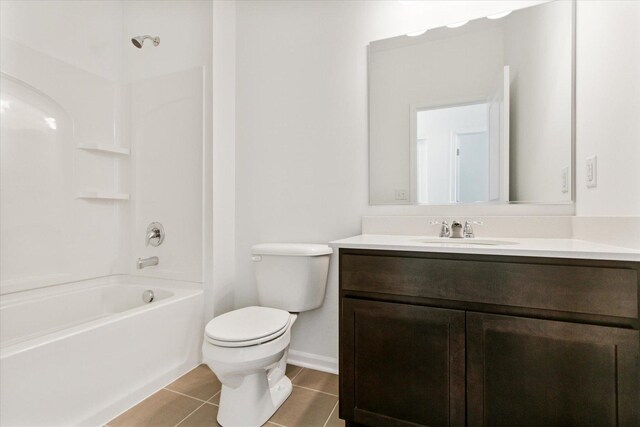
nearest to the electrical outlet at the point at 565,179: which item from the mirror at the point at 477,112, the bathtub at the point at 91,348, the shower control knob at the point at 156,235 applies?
the mirror at the point at 477,112

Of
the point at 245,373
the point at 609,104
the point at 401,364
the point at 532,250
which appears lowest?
the point at 245,373

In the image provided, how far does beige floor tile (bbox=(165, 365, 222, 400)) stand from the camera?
1621mm

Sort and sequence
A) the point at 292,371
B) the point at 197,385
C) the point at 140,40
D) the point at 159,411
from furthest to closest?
the point at 140,40 < the point at 292,371 < the point at 197,385 < the point at 159,411

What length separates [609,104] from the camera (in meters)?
1.16

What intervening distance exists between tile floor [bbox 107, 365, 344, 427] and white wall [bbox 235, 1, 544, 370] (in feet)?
0.83

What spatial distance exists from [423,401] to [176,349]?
1402 millimetres

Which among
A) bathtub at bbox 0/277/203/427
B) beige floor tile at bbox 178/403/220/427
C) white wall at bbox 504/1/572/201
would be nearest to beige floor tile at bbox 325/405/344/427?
beige floor tile at bbox 178/403/220/427

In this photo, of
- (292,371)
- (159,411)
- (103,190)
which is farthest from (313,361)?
(103,190)

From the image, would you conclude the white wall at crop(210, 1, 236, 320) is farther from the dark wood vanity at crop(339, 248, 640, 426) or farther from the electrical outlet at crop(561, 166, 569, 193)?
the electrical outlet at crop(561, 166, 569, 193)

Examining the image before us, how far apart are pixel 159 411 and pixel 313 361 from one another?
0.86 m

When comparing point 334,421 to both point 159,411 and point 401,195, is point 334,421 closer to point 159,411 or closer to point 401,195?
point 159,411

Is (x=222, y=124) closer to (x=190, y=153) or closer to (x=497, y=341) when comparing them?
(x=190, y=153)

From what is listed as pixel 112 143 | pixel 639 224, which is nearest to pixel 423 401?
pixel 639 224

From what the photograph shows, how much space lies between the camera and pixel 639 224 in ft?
3.14
